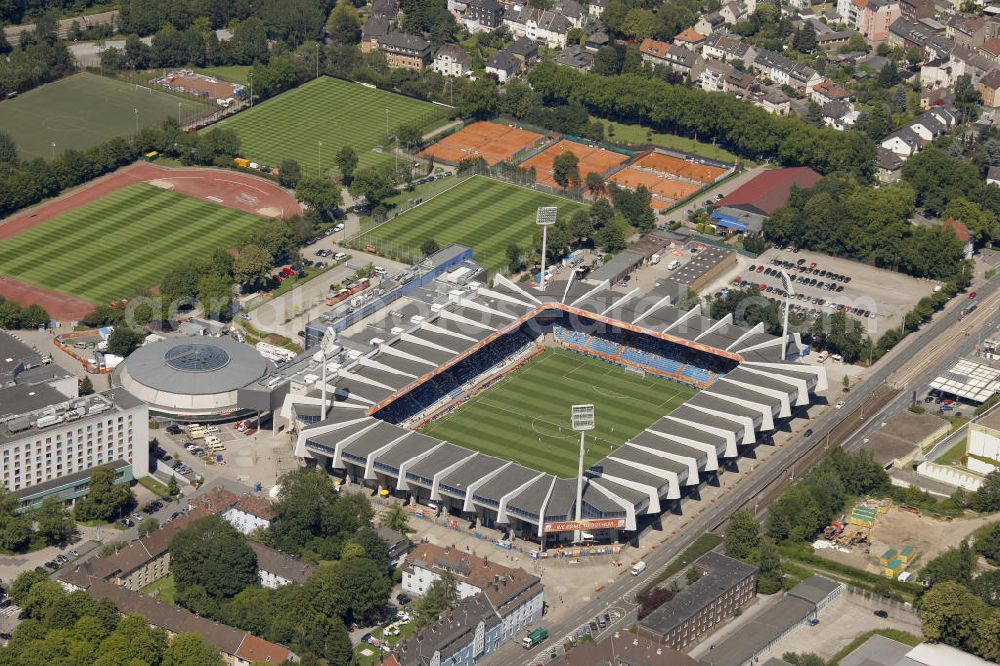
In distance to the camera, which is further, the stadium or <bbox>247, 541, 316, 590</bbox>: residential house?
the stadium

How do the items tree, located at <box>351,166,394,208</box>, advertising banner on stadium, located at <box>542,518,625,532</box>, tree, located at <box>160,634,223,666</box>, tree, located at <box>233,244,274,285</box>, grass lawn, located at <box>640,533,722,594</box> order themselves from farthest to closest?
tree, located at <box>351,166,394,208</box> < tree, located at <box>233,244,274,285</box> < advertising banner on stadium, located at <box>542,518,625,532</box> < grass lawn, located at <box>640,533,722,594</box> < tree, located at <box>160,634,223,666</box>

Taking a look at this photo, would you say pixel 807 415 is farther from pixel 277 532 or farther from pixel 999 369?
pixel 277 532

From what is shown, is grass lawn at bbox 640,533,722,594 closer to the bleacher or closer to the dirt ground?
the dirt ground

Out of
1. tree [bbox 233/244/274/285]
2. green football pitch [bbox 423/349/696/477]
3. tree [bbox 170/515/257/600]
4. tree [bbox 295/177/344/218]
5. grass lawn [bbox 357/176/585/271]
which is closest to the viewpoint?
tree [bbox 170/515/257/600]

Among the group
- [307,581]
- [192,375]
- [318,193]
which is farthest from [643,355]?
[307,581]

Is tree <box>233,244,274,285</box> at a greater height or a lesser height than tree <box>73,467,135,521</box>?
greater

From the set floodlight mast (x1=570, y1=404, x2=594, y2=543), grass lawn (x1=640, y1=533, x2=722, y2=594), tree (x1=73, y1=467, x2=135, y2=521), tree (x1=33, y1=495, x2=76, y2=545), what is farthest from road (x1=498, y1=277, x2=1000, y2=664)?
tree (x1=33, y1=495, x2=76, y2=545)
